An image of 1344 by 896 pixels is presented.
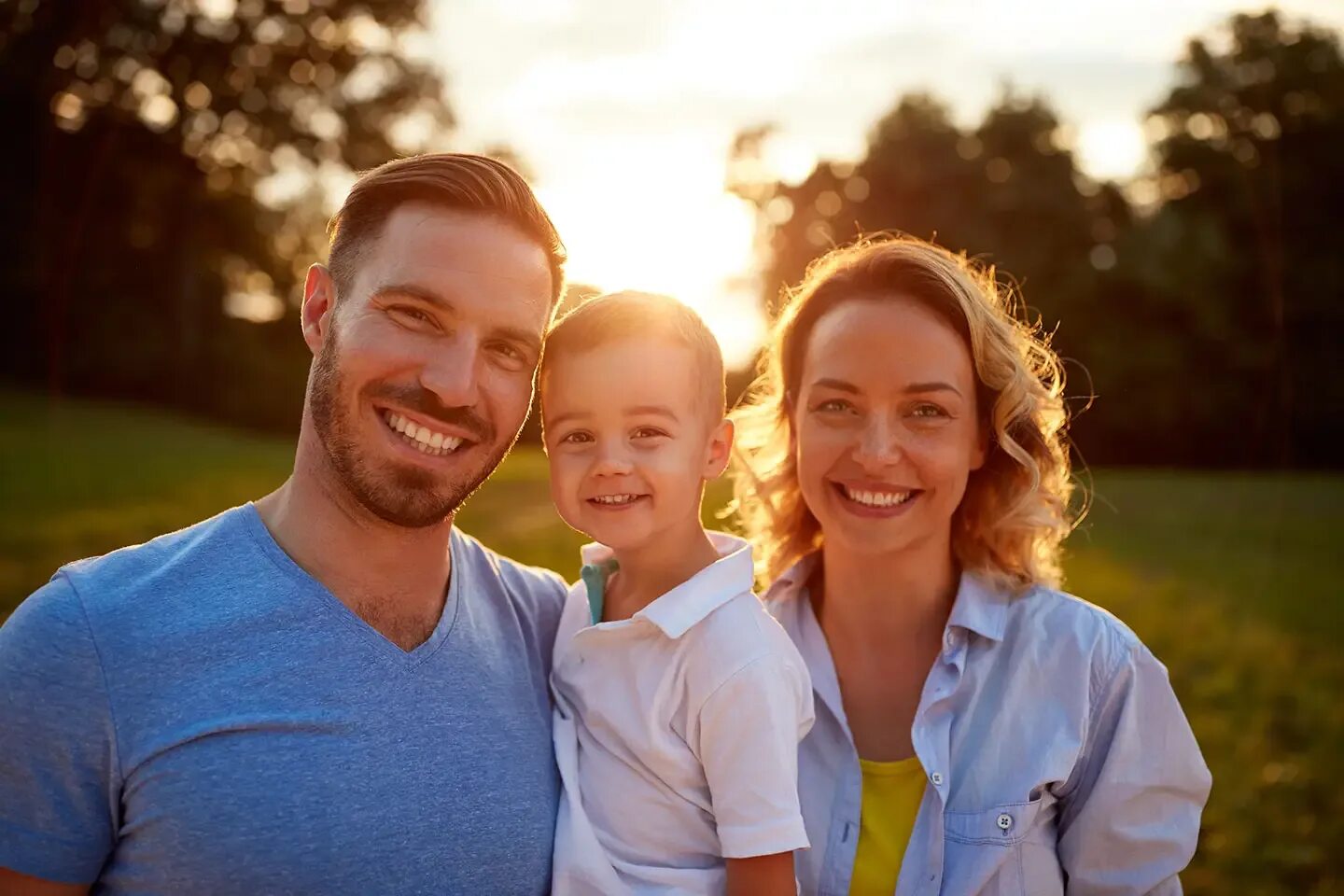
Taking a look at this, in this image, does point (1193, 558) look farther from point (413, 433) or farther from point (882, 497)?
point (413, 433)

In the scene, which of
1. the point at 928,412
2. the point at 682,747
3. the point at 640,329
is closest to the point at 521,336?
the point at 640,329

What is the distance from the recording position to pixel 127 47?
83.9 feet

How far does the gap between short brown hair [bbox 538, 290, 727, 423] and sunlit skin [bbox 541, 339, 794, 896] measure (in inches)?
0.9

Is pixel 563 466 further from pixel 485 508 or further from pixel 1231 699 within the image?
pixel 485 508

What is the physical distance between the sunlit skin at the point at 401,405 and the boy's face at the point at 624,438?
8.2 inches

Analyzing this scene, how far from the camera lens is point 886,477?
3.03 meters

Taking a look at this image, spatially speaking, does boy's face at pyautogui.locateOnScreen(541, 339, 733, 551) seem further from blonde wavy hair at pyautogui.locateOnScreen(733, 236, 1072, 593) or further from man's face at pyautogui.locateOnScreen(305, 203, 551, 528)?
blonde wavy hair at pyautogui.locateOnScreen(733, 236, 1072, 593)

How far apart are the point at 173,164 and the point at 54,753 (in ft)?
95.0

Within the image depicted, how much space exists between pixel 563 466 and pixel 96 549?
9.20 metres

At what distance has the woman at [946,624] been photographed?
2721mm

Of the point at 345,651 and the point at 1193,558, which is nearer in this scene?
the point at 345,651

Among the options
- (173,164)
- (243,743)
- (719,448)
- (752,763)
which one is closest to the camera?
(243,743)

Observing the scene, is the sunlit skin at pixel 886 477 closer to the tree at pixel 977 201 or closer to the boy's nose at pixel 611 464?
the boy's nose at pixel 611 464

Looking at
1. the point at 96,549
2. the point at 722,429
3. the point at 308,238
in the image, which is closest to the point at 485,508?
the point at 96,549
